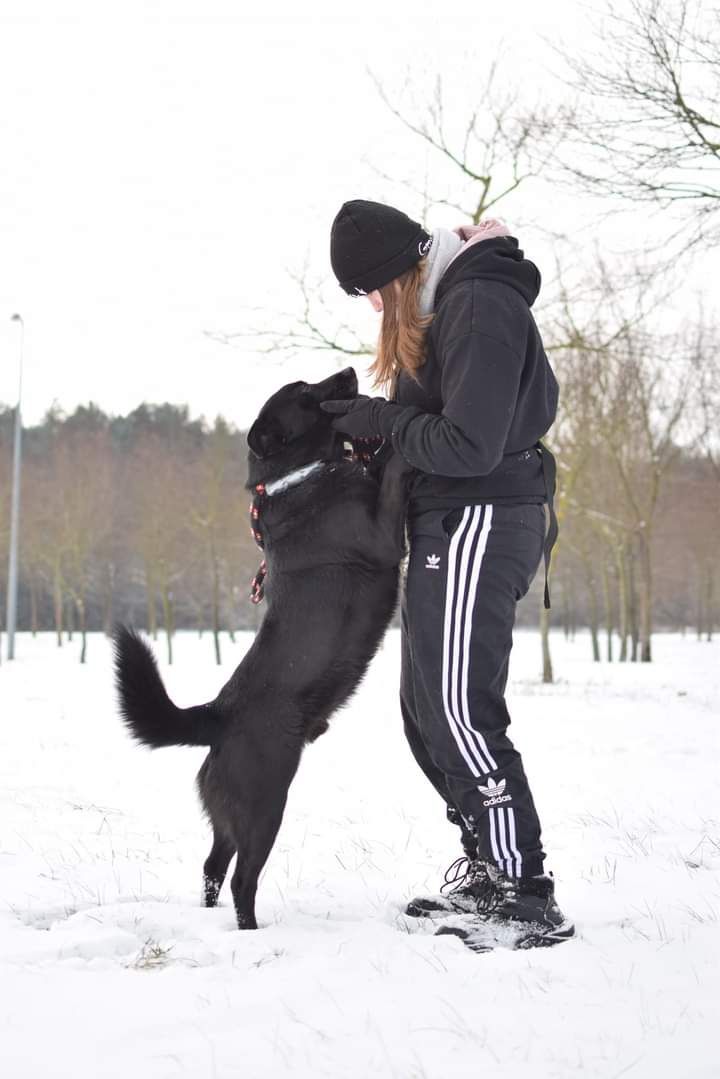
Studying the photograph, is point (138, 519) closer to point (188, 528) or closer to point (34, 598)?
point (188, 528)

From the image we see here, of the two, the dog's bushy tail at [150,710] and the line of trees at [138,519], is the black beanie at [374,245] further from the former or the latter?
the line of trees at [138,519]

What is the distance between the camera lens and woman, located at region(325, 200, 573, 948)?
2.39 metres

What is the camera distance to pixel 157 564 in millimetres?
24625

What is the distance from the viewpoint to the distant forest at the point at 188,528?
22.7 metres

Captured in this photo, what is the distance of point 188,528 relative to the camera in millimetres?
25469

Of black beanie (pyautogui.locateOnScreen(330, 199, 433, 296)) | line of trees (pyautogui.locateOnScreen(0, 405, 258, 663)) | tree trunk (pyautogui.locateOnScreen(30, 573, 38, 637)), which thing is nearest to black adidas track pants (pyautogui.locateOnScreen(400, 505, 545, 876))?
black beanie (pyautogui.locateOnScreen(330, 199, 433, 296))

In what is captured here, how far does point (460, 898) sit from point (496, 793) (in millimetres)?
496

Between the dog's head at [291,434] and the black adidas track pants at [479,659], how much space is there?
Answer: 0.56m

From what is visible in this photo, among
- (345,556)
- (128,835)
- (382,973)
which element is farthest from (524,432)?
(128,835)

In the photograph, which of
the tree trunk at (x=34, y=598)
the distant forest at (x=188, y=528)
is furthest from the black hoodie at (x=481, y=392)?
the tree trunk at (x=34, y=598)

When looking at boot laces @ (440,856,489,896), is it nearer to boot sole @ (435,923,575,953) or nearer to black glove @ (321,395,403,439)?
boot sole @ (435,923,575,953)

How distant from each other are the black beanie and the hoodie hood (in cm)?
14

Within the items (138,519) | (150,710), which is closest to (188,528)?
(138,519)

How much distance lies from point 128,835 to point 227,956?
6.38 feet
